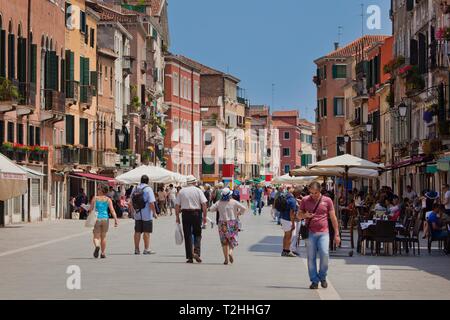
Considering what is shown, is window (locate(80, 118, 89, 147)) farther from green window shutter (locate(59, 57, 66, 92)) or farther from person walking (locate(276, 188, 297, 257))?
person walking (locate(276, 188, 297, 257))

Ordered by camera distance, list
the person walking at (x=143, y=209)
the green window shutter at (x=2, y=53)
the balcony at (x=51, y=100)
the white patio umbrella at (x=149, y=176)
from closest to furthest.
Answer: the person walking at (x=143, y=209)
the green window shutter at (x=2, y=53)
the balcony at (x=51, y=100)
the white patio umbrella at (x=149, y=176)

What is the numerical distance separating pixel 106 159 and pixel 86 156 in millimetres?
9317

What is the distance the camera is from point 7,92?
50094mm

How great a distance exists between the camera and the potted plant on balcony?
49.9m

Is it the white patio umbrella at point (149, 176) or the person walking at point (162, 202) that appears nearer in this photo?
the white patio umbrella at point (149, 176)

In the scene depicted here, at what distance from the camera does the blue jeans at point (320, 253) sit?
20.7m

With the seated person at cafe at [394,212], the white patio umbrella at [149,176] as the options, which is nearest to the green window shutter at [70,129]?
the white patio umbrella at [149,176]

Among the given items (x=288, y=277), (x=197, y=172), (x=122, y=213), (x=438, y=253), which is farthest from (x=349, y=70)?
(x=288, y=277)

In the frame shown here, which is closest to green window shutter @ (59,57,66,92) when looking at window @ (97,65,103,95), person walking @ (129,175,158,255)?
window @ (97,65,103,95)

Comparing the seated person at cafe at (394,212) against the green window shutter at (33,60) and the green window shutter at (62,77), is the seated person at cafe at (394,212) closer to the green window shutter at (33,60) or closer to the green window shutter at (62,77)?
the green window shutter at (33,60)

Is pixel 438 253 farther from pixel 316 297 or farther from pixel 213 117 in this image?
pixel 213 117

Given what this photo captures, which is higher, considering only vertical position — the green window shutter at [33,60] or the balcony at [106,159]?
the green window shutter at [33,60]

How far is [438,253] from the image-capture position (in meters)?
32.8

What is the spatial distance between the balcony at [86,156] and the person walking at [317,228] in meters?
49.8
